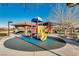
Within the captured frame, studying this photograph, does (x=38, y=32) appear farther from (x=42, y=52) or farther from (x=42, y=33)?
(x=42, y=52)

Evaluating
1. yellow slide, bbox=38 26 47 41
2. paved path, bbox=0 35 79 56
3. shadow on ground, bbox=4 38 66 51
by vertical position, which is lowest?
paved path, bbox=0 35 79 56

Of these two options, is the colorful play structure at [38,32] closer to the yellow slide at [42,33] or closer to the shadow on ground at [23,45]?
the yellow slide at [42,33]

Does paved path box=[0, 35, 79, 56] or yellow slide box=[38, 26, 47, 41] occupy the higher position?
yellow slide box=[38, 26, 47, 41]

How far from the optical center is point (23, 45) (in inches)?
161

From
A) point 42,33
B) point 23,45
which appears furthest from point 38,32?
point 23,45

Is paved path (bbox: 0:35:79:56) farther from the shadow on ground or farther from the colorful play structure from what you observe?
the colorful play structure

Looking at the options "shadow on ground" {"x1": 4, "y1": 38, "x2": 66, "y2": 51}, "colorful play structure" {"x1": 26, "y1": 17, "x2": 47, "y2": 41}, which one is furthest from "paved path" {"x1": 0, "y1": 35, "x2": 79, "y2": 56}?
"colorful play structure" {"x1": 26, "y1": 17, "x2": 47, "y2": 41}

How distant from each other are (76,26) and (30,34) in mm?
1283

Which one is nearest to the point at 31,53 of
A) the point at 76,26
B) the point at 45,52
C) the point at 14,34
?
the point at 45,52

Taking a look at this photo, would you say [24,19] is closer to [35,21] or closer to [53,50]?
[35,21]

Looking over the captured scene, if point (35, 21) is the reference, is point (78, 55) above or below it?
below

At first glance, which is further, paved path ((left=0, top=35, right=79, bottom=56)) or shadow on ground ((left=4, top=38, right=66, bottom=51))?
shadow on ground ((left=4, top=38, right=66, bottom=51))

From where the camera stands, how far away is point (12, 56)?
3.91 meters

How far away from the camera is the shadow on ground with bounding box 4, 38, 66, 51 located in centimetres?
404
